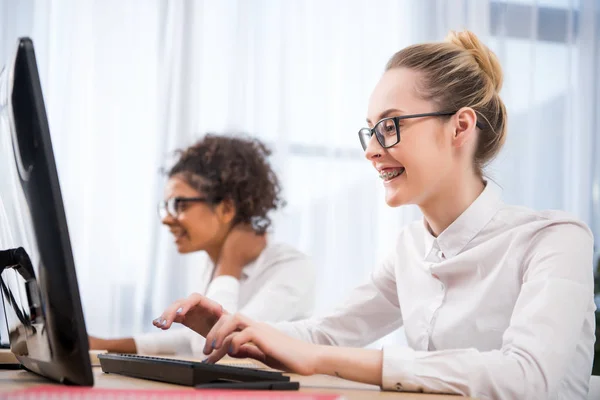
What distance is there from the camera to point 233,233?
2.67 meters

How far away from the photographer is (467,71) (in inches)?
60.0

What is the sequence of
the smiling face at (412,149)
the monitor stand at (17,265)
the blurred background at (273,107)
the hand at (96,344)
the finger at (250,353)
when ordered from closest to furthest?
the monitor stand at (17,265) → the finger at (250,353) → the smiling face at (412,149) → the hand at (96,344) → the blurred background at (273,107)

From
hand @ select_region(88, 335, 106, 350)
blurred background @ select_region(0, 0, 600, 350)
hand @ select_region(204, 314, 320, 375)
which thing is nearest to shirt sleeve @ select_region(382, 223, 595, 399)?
hand @ select_region(204, 314, 320, 375)

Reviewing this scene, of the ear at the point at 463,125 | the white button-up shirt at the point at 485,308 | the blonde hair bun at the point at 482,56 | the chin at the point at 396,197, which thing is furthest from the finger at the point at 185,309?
the blonde hair bun at the point at 482,56

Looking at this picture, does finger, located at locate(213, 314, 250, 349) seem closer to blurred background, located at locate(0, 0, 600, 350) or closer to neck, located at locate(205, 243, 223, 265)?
neck, located at locate(205, 243, 223, 265)

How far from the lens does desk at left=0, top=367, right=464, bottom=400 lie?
3.13 ft

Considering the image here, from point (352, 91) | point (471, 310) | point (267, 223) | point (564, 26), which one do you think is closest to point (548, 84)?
point (564, 26)

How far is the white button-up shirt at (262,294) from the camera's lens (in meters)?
2.31

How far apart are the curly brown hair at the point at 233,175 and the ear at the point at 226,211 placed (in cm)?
1

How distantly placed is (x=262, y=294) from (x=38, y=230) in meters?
1.66

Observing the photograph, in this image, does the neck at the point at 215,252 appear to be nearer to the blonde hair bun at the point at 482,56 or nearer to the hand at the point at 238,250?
the hand at the point at 238,250

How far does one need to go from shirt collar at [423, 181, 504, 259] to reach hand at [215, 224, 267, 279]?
1.23m

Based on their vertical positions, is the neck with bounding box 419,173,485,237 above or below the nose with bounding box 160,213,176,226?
above

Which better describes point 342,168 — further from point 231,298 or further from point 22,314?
point 22,314
